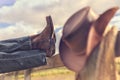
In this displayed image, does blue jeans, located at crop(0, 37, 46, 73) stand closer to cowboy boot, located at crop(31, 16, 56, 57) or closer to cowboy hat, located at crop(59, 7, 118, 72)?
cowboy boot, located at crop(31, 16, 56, 57)

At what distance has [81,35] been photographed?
224 centimetres

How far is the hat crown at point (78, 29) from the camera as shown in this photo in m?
2.22

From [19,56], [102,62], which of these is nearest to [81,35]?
[102,62]

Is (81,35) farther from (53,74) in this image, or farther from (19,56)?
(19,56)

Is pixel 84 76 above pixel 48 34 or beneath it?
beneath

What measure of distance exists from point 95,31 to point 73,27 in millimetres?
176

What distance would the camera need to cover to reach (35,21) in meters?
3.07

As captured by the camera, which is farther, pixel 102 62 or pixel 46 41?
pixel 46 41

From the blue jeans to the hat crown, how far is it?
225 mm

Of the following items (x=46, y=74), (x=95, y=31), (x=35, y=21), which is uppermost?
(x=95, y=31)

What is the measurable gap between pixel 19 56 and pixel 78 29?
1.59 ft

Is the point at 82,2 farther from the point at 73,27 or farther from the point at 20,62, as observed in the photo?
the point at 20,62

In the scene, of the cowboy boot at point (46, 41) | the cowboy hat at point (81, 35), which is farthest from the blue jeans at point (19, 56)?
the cowboy hat at point (81, 35)

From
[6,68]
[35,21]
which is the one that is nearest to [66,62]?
[6,68]
